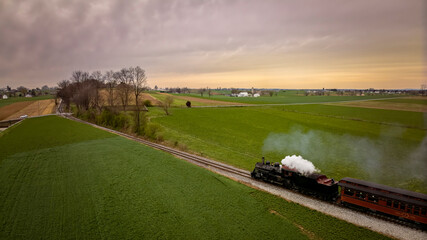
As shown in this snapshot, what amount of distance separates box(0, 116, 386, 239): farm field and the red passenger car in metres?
2.69

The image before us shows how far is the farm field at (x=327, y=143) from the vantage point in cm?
3029

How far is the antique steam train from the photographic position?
1588 cm

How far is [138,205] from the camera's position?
1838 cm

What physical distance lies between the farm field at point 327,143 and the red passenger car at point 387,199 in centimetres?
1043

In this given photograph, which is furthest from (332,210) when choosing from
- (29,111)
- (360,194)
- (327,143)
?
(29,111)

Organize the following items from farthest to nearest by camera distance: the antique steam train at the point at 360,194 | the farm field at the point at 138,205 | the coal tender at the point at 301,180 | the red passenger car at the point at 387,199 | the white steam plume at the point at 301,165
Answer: the white steam plume at the point at 301,165, the coal tender at the point at 301,180, the antique steam train at the point at 360,194, the red passenger car at the point at 387,199, the farm field at the point at 138,205

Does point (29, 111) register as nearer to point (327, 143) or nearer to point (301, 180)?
point (301, 180)

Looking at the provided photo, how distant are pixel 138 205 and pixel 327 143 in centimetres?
3823

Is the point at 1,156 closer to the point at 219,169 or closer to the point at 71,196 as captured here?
the point at 71,196

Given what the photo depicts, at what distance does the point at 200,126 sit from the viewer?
59.7m

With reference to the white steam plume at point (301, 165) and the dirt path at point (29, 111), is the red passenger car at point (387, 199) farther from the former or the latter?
the dirt path at point (29, 111)

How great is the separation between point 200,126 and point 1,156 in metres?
39.7

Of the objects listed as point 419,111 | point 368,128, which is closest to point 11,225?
point 368,128

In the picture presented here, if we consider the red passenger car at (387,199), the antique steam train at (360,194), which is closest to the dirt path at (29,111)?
the antique steam train at (360,194)
